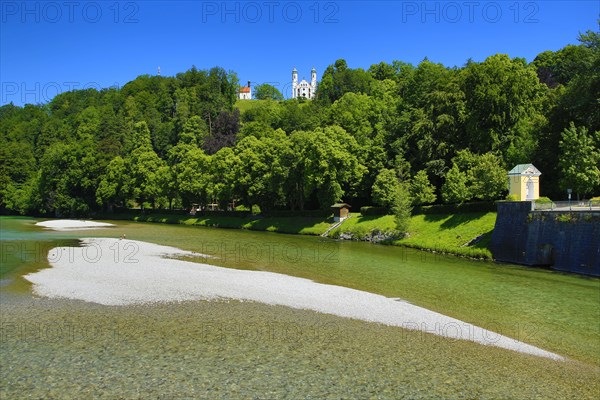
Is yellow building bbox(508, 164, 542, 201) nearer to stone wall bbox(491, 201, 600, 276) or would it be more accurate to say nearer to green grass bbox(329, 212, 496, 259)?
stone wall bbox(491, 201, 600, 276)

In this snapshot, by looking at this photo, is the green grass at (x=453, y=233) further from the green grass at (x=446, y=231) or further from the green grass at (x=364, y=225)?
the green grass at (x=364, y=225)

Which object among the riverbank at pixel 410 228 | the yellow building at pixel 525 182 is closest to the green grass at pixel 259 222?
the riverbank at pixel 410 228

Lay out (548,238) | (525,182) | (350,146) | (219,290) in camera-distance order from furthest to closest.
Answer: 1. (350,146)
2. (525,182)
3. (548,238)
4. (219,290)

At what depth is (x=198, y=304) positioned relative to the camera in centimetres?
2189

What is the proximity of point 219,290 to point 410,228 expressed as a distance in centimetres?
3197

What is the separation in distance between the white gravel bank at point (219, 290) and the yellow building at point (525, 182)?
25094mm

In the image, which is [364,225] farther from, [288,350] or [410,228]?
[288,350]

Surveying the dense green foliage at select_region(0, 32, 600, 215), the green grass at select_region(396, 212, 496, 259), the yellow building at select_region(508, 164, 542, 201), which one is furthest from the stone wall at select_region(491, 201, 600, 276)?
the dense green foliage at select_region(0, 32, 600, 215)

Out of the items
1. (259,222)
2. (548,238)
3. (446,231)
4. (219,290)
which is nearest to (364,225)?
(446,231)

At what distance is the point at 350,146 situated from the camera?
68.9 m

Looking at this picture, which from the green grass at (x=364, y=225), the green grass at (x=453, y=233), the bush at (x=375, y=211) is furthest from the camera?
the bush at (x=375, y=211)

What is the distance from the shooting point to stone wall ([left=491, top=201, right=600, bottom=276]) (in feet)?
104

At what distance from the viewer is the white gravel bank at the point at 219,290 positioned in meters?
19.5

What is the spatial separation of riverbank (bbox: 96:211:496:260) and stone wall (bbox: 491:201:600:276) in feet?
6.49
